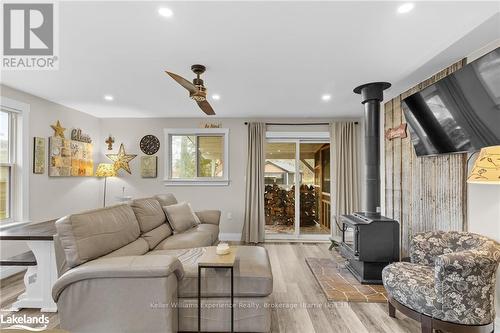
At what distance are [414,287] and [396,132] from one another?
2316mm

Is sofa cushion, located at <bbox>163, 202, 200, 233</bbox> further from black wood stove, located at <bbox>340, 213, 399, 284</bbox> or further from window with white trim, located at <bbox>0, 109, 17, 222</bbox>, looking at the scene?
black wood stove, located at <bbox>340, 213, 399, 284</bbox>

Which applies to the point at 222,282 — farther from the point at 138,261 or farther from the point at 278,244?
the point at 278,244

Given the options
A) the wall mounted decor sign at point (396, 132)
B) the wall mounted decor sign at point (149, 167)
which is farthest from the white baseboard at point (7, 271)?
the wall mounted decor sign at point (396, 132)

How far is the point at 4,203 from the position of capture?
321cm

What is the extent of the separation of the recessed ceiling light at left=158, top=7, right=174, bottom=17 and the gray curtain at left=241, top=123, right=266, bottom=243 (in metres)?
3.07

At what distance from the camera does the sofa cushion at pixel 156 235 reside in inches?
109

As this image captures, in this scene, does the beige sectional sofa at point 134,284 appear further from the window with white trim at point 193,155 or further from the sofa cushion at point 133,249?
the window with white trim at point 193,155

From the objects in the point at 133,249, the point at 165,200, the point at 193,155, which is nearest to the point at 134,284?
the point at 133,249

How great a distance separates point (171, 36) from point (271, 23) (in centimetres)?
85

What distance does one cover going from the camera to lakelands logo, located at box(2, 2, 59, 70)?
173 cm

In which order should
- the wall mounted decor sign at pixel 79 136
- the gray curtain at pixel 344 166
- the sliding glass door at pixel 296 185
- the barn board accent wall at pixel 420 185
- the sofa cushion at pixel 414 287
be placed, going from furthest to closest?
1. the sliding glass door at pixel 296 185
2. the gray curtain at pixel 344 166
3. the wall mounted decor sign at pixel 79 136
4. the barn board accent wall at pixel 420 185
5. the sofa cushion at pixel 414 287

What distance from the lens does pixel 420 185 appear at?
10.1ft

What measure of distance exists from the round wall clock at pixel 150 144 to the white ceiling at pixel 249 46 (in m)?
1.36

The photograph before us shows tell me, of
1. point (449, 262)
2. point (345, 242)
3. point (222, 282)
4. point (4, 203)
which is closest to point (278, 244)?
point (345, 242)
